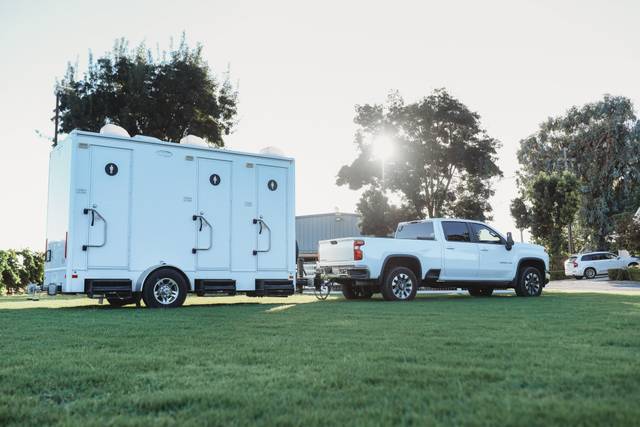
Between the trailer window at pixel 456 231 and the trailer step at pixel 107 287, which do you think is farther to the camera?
the trailer window at pixel 456 231

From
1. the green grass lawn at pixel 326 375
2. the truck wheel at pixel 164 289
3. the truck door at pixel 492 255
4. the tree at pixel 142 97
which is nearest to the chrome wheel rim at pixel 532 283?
the truck door at pixel 492 255

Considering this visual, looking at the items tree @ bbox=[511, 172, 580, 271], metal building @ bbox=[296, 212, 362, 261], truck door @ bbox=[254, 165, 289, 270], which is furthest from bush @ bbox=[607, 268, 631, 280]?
truck door @ bbox=[254, 165, 289, 270]

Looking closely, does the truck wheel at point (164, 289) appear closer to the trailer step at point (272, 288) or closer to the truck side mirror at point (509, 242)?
the trailer step at point (272, 288)

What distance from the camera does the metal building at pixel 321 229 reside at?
47000mm

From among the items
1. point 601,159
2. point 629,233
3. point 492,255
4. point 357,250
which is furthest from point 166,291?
point 601,159

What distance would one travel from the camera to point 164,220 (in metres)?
12.4

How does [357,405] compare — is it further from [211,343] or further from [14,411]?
[211,343]

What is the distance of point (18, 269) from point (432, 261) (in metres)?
19.9

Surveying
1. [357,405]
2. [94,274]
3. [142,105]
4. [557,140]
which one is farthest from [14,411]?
[557,140]

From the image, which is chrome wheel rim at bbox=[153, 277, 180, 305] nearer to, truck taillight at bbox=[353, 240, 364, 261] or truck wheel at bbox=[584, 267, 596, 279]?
truck taillight at bbox=[353, 240, 364, 261]

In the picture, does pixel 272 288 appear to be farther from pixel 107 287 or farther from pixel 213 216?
pixel 107 287

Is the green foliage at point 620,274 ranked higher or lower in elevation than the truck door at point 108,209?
lower

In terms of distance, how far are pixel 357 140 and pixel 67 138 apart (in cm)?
2889

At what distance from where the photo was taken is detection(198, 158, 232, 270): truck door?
1279cm
